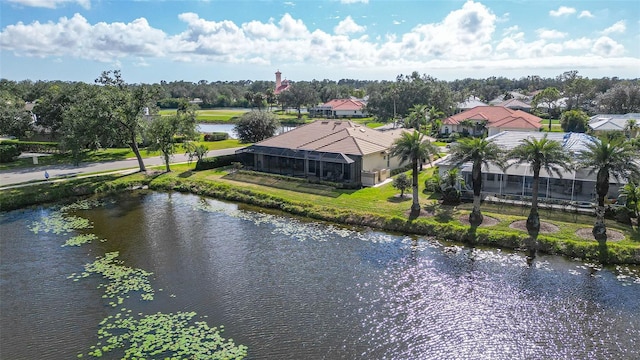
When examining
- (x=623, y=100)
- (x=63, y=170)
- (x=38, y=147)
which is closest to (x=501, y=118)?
(x=623, y=100)

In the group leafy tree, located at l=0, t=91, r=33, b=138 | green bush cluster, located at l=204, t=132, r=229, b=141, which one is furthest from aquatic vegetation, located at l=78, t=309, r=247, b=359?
leafy tree, located at l=0, t=91, r=33, b=138

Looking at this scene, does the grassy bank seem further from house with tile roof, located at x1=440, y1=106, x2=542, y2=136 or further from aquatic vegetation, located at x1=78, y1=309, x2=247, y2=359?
house with tile roof, located at x1=440, y1=106, x2=542, y2=136

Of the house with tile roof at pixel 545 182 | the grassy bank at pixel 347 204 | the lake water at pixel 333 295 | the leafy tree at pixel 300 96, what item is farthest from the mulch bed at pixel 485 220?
the leafy tree at pixel 300 96

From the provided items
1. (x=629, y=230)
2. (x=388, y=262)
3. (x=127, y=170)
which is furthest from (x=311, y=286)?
(x=127, y=170)

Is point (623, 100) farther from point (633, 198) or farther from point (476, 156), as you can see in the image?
point (476, 156)

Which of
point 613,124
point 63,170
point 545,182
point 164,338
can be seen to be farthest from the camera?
point 613,124

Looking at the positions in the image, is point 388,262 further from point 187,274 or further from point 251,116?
point 251,116

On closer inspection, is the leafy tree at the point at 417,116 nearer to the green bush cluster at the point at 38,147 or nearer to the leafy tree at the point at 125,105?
the leafy tree at the point at 125,105
